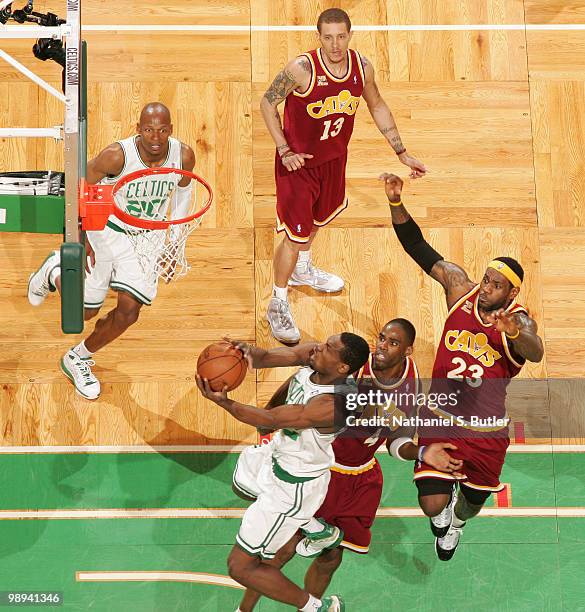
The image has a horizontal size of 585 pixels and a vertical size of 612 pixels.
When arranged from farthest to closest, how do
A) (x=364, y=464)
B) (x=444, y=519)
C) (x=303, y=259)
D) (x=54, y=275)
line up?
1. (x=303, y=259)
2. (x=54, y=275)
3. (x=444, y=519)
4. (x=364, y=464)

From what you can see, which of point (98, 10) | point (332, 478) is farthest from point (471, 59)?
point (332, 478)

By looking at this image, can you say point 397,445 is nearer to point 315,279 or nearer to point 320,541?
point 320,541

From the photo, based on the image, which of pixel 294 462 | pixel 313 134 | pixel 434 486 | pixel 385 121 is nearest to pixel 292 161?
pixel 313 134

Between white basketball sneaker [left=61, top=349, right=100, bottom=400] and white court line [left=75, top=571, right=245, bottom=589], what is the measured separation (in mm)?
1177

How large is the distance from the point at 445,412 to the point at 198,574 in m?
1.81

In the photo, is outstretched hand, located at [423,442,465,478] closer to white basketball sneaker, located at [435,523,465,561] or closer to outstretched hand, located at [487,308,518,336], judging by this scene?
white basketball sneaker, located at [435,523,465,561]

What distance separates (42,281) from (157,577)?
205cm

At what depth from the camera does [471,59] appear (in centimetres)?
770

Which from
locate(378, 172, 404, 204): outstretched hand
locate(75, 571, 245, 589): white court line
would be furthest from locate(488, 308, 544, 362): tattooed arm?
locate(75, 571, 245, 589): white court line

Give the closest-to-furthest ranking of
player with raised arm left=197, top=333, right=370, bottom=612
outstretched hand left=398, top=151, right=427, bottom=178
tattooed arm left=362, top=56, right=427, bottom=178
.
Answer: player with raised arm left=197, top=333, right=370, bottom=612
tattooed arm left=362, top=56, right=427, bottom=178
outstretched hand left=398, top=151, right=427, bottom=178

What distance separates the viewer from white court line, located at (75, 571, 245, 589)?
609 centimetres

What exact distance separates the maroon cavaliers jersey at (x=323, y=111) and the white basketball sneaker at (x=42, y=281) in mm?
1710

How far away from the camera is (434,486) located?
5938mm

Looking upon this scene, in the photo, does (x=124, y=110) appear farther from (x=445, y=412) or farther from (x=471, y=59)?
(x=445, y=412)
